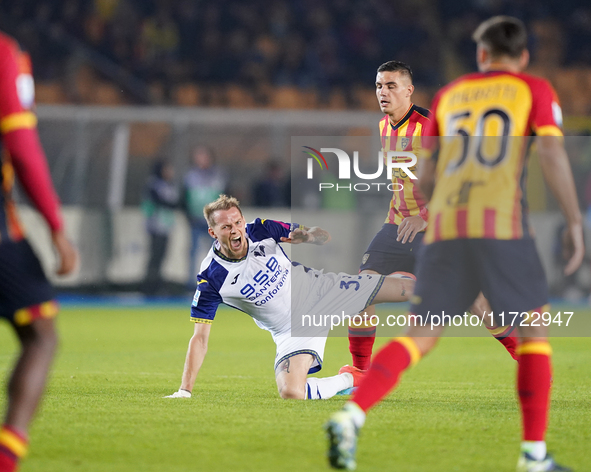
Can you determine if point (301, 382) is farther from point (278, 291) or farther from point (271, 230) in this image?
point (271, 230)

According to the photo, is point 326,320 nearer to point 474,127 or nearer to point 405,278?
point 405,278

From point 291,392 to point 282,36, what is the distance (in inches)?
623

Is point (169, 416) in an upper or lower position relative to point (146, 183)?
lower

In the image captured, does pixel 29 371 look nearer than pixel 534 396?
Yes

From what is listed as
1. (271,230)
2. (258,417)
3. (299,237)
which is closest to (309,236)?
(299,237)

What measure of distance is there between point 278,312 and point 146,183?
9.59 metres

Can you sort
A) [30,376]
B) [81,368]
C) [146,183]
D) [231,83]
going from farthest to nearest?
[231,83] → [146,183] → [81,368] → [30,376]

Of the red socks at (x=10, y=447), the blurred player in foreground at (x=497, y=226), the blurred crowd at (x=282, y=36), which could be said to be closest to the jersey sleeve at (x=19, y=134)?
the red socks at (x=10, y=447)

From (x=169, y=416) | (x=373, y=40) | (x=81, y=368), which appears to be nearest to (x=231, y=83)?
(x=373, y=40)

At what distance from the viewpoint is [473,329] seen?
11.6m

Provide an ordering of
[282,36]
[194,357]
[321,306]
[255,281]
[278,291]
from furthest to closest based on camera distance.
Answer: [282,36], [321,306], [278,291], [255,281], [194,357]

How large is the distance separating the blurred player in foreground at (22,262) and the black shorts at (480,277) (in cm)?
146

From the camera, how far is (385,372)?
353 centimetres

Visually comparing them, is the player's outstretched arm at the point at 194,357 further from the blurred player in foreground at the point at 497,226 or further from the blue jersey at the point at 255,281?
the blurred player in foreground at the point at 497,226
